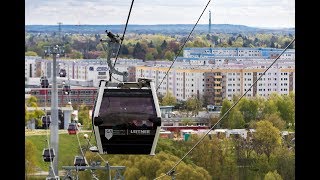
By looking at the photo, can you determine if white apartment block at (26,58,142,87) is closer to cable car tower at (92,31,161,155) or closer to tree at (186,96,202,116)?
tree at (186,96,202,116)

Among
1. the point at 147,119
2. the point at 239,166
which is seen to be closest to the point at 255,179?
the point at 239,166

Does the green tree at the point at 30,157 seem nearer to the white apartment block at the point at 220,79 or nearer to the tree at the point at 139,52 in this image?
the white apartment block at the point at 220,79

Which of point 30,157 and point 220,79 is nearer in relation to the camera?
point 30,157

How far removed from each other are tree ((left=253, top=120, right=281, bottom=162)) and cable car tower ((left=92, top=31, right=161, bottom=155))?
19.3m

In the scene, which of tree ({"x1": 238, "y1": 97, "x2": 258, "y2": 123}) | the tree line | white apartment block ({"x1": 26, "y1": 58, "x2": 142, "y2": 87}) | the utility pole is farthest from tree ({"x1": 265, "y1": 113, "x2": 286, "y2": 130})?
the utility pole

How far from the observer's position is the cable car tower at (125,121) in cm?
486

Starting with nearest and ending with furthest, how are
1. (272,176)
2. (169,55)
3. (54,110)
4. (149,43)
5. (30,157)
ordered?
(54,110)
(272,176)
(30,157)
(169,55)
(149,43)

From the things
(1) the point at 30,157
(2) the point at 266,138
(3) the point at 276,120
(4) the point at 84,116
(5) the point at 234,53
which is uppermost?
(5) the point at 234,53

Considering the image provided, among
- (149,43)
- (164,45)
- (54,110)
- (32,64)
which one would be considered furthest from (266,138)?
(149,43)

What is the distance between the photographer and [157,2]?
44.9 metres

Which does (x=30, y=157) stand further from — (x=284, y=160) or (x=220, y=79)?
(x=220, y=79)

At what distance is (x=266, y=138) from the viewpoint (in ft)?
82.2
